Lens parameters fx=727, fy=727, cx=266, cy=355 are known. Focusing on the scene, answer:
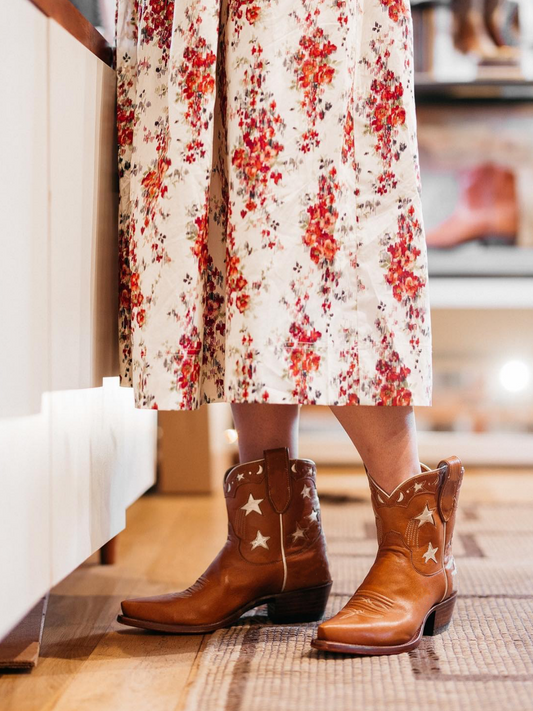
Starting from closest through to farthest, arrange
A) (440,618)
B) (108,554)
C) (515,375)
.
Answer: (440,618), (108,554), (515,375)

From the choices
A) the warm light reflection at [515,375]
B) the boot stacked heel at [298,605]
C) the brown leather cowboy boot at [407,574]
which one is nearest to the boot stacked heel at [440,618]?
the brown leather cowboy boot at [407,574]

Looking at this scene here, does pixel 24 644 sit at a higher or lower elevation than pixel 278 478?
lower

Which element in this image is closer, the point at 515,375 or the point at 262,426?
the point at 262,426

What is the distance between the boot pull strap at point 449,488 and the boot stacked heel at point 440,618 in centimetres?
9

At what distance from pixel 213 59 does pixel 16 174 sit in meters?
0.24

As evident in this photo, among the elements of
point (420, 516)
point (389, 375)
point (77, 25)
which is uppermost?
point (77, 25)

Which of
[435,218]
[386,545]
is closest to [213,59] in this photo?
[386,545]

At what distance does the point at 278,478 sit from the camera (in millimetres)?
817

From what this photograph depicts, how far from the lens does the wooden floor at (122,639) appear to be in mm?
641

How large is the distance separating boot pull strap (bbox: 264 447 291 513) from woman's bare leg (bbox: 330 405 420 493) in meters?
0.10

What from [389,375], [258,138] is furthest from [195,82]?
[389,375]

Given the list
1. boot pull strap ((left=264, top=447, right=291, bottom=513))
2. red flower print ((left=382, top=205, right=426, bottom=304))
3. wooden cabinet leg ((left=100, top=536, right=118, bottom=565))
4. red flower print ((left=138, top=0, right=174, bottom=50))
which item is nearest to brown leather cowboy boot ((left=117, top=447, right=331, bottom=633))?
boot pull strap ((left=264, top=447, right=291, bottom=513))

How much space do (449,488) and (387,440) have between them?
0.08m

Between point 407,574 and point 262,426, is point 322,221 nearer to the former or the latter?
point 262,426
